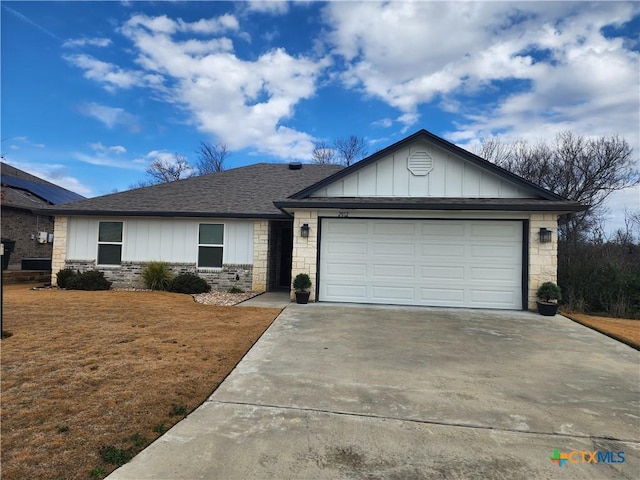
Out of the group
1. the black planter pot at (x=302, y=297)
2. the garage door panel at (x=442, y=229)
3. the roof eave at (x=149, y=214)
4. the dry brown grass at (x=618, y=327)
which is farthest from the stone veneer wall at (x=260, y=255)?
the dry brown grass at (x=618, y=327)

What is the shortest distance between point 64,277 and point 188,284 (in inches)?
A: 178

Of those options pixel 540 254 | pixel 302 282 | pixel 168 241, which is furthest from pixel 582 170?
pixel 168 241

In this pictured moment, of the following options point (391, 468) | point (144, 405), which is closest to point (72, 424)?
point (144, 405)

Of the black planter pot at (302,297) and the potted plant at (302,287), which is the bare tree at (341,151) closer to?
the potted plant at (302,287)

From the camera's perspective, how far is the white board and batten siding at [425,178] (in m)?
9.71

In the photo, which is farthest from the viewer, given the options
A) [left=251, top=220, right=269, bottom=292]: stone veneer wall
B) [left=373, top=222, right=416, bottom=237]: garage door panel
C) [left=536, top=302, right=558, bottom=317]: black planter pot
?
[left=251, top=220, right=269, bottom=292]: stone veneer wall

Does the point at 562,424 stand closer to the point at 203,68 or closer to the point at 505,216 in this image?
the point at 505,216

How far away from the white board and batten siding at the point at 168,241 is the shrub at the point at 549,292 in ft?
28.6

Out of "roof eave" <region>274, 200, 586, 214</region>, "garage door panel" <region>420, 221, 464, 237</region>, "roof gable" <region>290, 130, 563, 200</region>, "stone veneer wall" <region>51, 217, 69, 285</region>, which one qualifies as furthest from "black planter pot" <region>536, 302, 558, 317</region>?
"stone veneer wall" <region>51, 217, 69, 285</region>

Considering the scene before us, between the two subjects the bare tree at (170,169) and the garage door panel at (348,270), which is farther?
the bare tree at (170,169)

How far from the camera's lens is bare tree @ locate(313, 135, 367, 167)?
3100 cm

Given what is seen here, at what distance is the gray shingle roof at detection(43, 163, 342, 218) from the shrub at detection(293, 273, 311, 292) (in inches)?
117

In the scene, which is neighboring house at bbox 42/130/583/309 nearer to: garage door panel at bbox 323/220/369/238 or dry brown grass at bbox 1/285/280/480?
garage door panel at bbox 323/220/369/238

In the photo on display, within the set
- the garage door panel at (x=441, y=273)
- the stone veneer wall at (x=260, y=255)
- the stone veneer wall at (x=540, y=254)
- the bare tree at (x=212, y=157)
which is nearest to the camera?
the stone veneer wall at (x=540, y=254)
